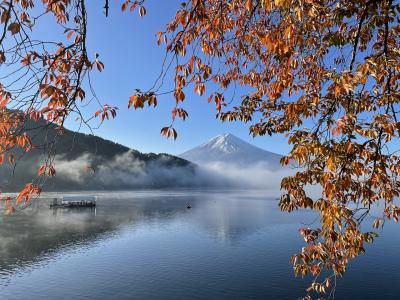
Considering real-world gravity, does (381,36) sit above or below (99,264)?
above

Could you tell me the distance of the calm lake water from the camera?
52.3m

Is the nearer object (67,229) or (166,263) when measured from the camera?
(166,263)

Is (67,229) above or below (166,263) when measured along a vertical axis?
above

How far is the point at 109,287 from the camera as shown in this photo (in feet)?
178

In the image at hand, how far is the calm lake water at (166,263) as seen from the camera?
52.3 m

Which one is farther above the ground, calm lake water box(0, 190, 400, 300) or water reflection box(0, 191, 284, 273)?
water reflection box(0, 191, 284, 273)

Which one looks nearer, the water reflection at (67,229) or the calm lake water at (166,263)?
the calm lake water at (166,263)

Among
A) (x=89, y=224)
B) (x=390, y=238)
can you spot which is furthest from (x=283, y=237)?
(x=89, y=224)

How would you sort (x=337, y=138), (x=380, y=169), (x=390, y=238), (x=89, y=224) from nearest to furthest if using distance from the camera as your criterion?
(x=337, y=138)
(x=380, y=169)
(x=390, y=238)
(x=89, y=224)

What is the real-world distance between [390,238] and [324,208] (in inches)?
3676

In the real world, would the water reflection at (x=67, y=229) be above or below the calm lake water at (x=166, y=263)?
above

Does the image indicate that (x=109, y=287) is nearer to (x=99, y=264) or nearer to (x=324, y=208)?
(x=99, y=264)

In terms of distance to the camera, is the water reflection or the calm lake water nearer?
the calm lake water

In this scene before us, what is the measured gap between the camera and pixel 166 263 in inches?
2640
